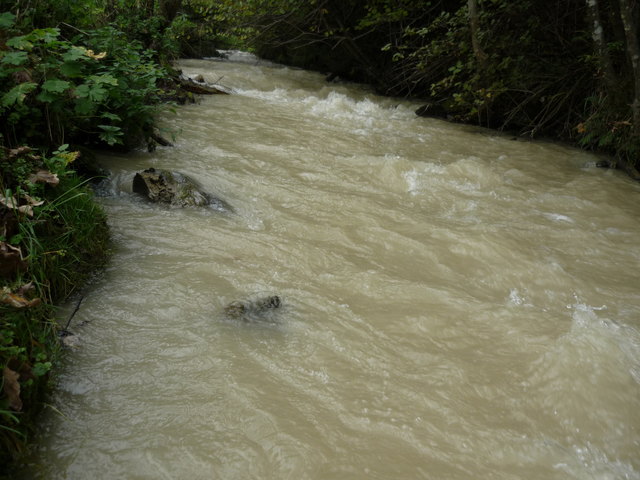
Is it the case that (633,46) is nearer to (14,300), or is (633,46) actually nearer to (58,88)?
(58,88)

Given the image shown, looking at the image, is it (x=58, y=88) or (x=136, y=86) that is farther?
(x=136, y=86)

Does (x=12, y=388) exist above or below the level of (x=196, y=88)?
below

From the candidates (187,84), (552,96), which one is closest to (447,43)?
(552,96)

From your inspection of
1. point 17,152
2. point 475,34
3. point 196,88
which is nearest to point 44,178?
point 17,152

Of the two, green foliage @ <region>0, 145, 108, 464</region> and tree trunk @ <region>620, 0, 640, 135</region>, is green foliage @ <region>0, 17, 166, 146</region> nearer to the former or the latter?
green foliage @ <region>0, 145, 108, 464</region>

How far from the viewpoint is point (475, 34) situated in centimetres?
834

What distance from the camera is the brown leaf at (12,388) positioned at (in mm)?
1718

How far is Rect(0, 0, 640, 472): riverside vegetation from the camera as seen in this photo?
240 centimetres

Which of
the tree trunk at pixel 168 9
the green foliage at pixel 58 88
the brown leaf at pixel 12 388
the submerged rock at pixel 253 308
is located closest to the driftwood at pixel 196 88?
the tree trunk at pixel 168 9

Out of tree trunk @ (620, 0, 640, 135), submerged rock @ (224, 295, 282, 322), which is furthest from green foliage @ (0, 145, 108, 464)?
tree trunk @ (620, 0, 640, 135)

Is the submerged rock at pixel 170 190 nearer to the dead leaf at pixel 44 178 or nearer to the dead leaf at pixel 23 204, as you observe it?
the dead leaf at pixel 44 178

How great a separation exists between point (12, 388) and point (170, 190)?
267 cm

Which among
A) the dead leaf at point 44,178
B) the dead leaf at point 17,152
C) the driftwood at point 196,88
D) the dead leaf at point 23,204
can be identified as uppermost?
the driftwood at point 196,88

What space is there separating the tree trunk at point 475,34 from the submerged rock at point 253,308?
293 inches
